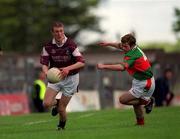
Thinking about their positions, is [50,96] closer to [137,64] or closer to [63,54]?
[63,54]

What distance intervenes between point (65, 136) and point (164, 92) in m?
16.4

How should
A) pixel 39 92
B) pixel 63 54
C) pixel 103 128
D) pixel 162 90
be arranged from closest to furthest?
pixel 63 54
pixel 103 128
pixel 39 92
pixel 162 90

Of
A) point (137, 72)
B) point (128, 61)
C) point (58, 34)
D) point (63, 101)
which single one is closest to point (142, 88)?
point (137, 72)

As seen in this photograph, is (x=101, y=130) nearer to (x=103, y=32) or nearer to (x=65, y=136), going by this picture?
(x=65, y=136)

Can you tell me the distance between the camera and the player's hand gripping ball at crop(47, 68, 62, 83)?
18.6 metres

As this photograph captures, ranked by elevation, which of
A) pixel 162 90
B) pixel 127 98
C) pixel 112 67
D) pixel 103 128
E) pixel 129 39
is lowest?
pixel 162 90

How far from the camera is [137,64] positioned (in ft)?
63.4

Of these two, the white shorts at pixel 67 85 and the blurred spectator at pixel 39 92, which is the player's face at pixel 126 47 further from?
the blurred spectator at pixel 39 92

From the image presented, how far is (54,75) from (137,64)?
1916 millimetres

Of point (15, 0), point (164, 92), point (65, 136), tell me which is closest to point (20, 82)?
point (164, 92)

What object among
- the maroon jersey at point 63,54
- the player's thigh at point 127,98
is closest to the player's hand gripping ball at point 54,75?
the maroon jersey at point 63,54

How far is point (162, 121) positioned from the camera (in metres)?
21.3

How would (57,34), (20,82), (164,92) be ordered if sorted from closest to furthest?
(57,34)
(164,92)
(20,82)

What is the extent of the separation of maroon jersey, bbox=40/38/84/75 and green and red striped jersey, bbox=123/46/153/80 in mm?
1009
